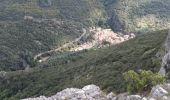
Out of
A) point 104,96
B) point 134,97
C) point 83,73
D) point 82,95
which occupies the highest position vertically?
point 134,97

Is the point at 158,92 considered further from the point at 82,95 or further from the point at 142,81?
the point at 82,95

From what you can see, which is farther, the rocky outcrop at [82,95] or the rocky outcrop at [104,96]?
the rocky outcrop at [82,95]

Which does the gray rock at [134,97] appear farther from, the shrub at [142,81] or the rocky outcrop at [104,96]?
the shrub at [142,81]

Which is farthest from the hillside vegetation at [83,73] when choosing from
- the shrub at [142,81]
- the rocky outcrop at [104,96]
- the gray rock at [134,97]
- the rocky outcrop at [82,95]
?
the gray rock at [134,97]

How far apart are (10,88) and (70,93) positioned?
104900 mm

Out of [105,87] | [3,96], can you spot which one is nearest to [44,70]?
[3,96]

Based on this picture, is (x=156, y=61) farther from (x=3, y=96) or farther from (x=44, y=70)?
(x=44, y=70)

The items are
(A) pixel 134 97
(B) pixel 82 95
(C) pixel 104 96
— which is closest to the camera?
(A) pixel 134 97

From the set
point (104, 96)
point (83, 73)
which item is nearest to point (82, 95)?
point (104, 96)

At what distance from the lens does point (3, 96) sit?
5773 inches

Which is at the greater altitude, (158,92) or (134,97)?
(158,92)

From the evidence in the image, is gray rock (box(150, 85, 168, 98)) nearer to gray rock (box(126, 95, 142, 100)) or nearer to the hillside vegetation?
gray rock (box(126, 95, 142, 100))

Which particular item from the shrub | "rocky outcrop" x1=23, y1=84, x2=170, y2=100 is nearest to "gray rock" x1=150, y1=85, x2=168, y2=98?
"rocky outcrop" x1=23, y1=84, x2=170, y2=100

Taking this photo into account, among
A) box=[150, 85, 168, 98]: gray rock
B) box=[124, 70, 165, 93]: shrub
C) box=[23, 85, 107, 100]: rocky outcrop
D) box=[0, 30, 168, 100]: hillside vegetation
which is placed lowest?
box=[0, 30, 168, 100]: hillside vegetation
